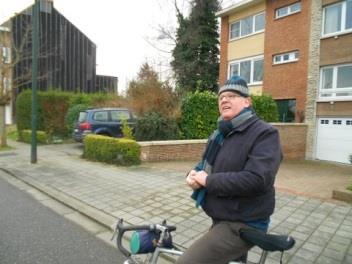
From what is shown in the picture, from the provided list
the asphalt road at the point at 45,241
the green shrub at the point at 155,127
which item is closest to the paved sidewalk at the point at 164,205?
the asphalt road at the point at 45,241

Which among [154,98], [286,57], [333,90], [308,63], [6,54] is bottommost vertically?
[154,98]

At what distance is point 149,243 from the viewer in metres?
2.32

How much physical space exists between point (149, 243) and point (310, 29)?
15.8 meters

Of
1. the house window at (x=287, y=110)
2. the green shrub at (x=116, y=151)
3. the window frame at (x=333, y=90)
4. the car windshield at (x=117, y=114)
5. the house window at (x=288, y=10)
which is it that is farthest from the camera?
the house window at (x=287, y=110)

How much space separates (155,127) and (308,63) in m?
8.55

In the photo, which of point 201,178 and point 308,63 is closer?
point 201,178

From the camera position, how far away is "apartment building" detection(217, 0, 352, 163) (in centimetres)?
1400

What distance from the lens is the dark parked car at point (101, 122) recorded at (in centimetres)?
1343

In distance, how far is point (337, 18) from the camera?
47.4 feet

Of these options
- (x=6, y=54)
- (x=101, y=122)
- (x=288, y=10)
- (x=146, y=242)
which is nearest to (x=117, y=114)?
(x=101, y=122)

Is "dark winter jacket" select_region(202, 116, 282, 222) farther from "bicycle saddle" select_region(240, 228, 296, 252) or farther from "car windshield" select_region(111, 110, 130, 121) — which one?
"car windshield" select_region(111, 110, 130, 121)

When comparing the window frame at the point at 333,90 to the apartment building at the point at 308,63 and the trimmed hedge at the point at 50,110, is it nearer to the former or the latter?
the apartment building at the point at 308,63

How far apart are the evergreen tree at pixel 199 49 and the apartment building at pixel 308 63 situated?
545cm

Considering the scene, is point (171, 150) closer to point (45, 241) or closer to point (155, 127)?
point (155, 127)
